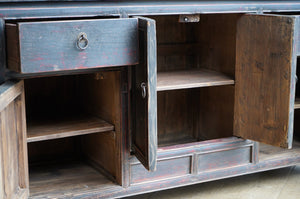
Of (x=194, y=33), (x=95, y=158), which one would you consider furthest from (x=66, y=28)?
(x=194, y=33)

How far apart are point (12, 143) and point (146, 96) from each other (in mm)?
477

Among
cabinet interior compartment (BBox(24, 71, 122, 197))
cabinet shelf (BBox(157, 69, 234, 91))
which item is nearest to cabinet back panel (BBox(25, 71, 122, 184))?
cabinet interior compartment (BBox(24, 71, 122, 197))

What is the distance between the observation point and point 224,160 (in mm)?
2053

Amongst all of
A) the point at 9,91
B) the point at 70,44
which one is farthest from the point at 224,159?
the point at 9,91

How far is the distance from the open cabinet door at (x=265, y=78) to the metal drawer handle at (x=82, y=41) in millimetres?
775

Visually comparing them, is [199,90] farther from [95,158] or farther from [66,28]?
[66,28]

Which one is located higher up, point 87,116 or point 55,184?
point 87,116

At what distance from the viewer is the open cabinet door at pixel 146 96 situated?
4.95 ft

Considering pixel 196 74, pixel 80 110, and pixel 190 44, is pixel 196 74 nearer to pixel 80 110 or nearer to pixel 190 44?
pixel 190 44

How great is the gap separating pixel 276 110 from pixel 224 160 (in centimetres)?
35

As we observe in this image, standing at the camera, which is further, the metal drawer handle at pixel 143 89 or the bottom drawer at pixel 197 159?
the bottom drawer at pixel 197 159

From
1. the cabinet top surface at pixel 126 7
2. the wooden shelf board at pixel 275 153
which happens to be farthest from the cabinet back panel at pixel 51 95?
the wooden shelf board at pixel 275 153

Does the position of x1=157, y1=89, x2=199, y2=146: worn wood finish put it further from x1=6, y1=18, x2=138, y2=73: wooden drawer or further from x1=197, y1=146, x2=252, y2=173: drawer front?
x1=6, y1=18, x2=138, y2=73: wooden drawer

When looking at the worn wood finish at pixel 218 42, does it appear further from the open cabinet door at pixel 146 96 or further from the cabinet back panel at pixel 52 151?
the cabinet back panel at pixel 52 151
